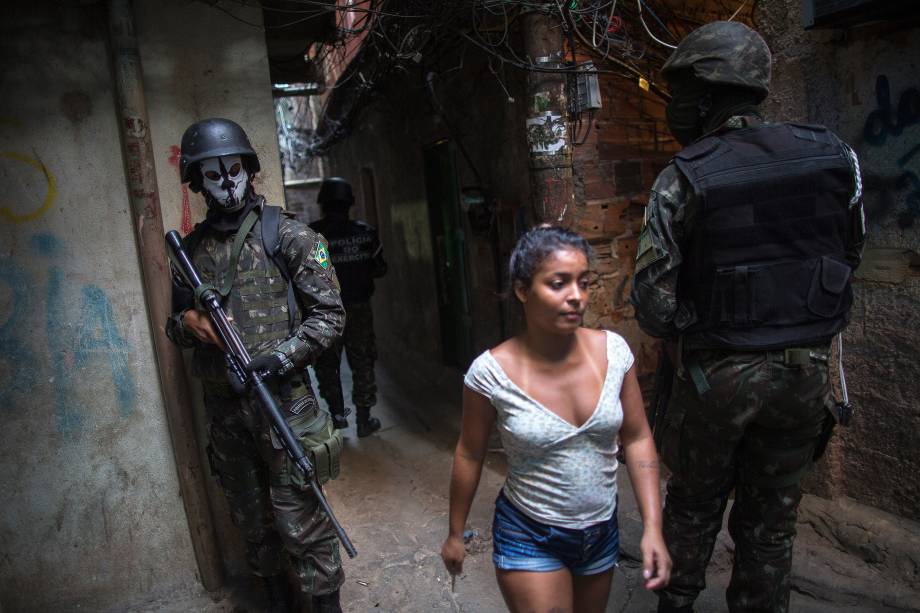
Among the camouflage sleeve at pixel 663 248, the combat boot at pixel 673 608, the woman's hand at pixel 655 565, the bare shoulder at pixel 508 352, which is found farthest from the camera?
the combat boot at pixel 673 608

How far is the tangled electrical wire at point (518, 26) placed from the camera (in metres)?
3.31

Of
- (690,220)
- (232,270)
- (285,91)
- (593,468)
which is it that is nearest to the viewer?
(593,468)

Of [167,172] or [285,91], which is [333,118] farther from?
[167,172]

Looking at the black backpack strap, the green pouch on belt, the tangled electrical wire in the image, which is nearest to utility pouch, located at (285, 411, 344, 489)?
the green pouch on belt

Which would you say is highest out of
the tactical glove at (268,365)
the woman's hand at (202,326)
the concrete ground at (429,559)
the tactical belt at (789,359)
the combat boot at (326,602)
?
the woman's hand at (202,326)

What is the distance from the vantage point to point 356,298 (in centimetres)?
572

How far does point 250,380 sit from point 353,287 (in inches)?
128

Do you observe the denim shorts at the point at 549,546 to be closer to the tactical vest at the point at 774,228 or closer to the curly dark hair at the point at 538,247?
the curly dark hair at the point at 538,247

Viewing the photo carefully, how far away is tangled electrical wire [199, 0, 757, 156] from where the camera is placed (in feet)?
10.8

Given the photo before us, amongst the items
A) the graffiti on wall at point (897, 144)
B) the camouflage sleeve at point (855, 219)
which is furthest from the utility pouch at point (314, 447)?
the graffiti on wall at point (897, 144)

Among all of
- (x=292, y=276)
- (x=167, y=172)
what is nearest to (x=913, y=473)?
(x=292, y=276)

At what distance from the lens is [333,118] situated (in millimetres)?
9234

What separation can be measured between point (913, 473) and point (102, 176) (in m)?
4.10

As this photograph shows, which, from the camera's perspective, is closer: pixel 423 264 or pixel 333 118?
pixel 423 264
